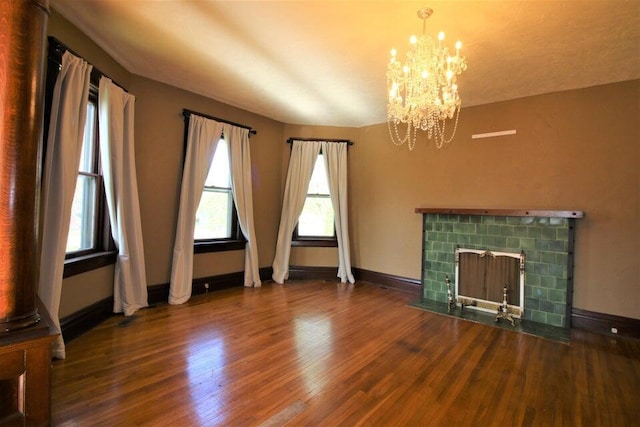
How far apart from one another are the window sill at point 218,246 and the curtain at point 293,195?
2.21 feet

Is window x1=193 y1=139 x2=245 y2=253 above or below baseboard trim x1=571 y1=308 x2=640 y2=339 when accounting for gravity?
above

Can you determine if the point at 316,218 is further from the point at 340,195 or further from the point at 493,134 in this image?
the point at 493,134

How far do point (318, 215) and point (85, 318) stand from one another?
3.42 m

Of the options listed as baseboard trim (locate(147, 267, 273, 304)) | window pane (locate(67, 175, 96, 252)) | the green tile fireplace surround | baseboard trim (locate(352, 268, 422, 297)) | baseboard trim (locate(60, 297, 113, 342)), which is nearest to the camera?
baseboard trim (locate(60, 297, 113, 342))

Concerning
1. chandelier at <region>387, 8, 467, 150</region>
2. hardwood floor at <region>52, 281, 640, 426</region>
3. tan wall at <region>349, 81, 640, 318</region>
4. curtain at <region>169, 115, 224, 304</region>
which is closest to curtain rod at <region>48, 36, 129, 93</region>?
curtain at <region>169, 115, 224, 304</region>

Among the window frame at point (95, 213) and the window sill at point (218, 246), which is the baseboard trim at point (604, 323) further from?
the window frame at point (95, 213)

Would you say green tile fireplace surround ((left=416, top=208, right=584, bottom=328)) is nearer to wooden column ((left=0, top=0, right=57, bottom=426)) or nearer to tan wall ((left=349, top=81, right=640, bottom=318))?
tan wall ((left=349, top=81, right=640, bottom=318))

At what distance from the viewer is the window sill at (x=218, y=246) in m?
4.18

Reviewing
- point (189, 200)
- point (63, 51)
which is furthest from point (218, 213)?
point (63, 51)

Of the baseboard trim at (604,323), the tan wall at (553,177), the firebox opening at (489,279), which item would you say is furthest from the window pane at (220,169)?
the baseboard trim at (604,323)

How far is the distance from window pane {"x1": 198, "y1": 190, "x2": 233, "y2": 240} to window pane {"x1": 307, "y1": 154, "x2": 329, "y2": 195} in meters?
1.42

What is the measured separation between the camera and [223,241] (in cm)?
451

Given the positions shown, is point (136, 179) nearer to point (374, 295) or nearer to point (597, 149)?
point (374, 295)

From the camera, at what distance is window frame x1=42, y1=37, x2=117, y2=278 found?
7.63 feet
